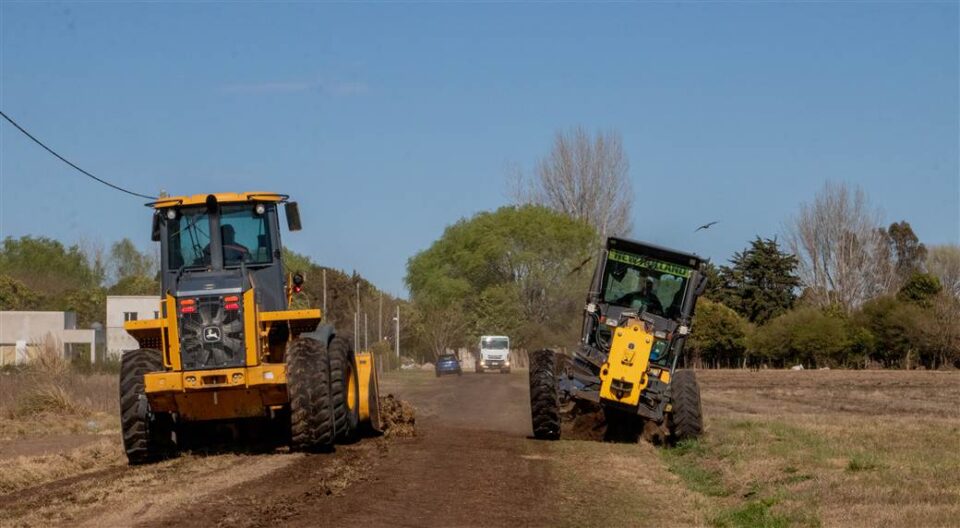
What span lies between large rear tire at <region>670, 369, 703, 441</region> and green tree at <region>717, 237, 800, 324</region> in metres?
71.9

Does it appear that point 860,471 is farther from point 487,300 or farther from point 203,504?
point 487,300

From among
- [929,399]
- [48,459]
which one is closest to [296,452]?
[48,459]

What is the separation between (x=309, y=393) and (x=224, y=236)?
2.82m

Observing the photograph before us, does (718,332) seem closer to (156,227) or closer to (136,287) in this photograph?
(136,287)

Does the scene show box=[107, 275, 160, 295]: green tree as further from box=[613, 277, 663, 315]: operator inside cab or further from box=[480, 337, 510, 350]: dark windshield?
box=[613, 277, 663, 315]: operator inside cab

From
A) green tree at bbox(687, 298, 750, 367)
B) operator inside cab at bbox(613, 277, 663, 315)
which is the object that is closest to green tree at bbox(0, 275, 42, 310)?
green tree at bbox(687, 298, 750, 367)

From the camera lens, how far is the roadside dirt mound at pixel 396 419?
2139 cm

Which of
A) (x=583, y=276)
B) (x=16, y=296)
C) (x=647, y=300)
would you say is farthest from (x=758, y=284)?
(x=647, y=300)

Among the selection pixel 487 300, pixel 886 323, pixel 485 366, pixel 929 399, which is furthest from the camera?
pixel 487 300

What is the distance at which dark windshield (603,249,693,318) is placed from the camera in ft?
70.2

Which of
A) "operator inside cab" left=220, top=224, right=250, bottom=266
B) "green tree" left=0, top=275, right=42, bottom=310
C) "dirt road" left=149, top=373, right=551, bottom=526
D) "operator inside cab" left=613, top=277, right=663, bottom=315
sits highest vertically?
"green tree" left=0, top=275, right=42, bottom=310

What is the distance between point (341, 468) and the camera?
1576 centimetres

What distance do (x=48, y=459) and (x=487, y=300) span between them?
8036 cm

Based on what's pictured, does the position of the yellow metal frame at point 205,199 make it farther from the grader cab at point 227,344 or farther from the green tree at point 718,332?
the green tree at point 718,332
